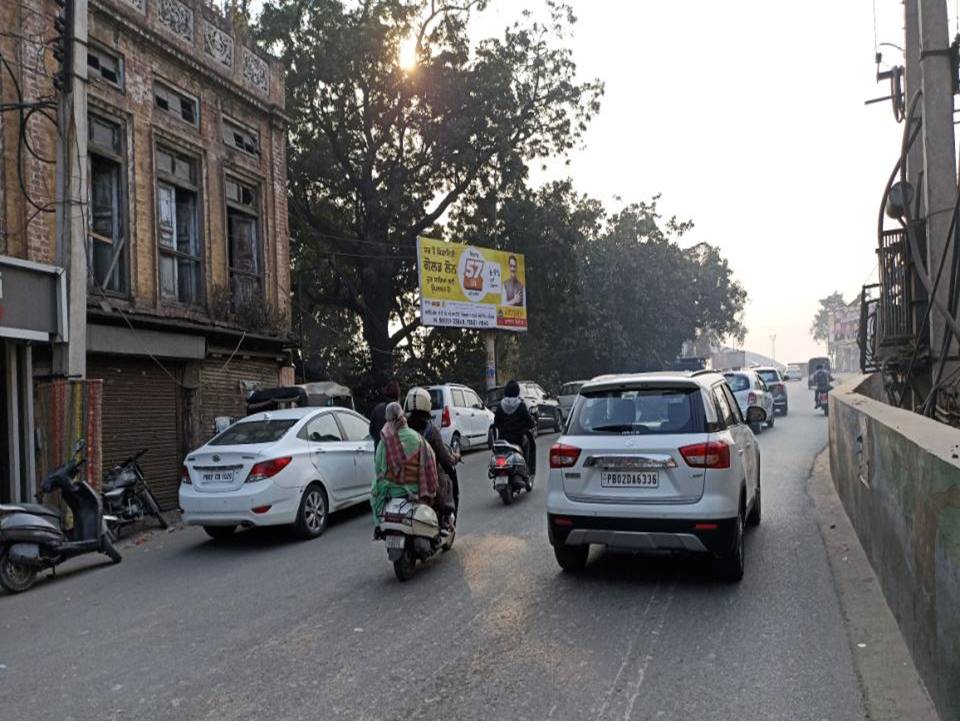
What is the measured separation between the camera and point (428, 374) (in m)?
30.2

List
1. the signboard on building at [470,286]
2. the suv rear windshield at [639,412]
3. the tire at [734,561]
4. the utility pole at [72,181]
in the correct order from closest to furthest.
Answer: the tire at [734,561] → the suv rear windshield at [639,412] → the utility pole at [72,181] → the signboard on building at [470,286]

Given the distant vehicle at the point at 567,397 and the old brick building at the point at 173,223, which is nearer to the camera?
the old brick building at the point at 173,223

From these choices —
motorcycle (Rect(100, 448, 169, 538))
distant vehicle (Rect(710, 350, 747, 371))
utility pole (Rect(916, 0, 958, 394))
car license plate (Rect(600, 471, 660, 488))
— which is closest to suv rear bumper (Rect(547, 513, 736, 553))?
car license plate (Rect(600, 471, 660, 488))

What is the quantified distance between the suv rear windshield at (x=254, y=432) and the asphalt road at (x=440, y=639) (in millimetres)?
1538

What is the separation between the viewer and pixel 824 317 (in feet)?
471

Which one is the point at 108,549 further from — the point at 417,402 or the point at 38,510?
the point at 417,402

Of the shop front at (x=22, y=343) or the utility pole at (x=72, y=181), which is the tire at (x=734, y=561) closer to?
the utility pole at (x=72, y=181)

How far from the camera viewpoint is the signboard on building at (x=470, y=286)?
79.2 ft

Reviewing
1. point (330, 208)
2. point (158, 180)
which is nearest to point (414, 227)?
point (330, 208)

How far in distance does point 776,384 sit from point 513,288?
32.0 ft

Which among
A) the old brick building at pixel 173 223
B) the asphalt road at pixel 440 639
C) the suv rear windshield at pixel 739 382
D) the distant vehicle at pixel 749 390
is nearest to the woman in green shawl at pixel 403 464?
the asphalt road at pixel 440 639

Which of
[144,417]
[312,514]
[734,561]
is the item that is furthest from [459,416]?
[734,561]

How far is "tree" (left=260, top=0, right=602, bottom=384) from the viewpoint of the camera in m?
24.5

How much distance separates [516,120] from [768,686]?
24008 mm
